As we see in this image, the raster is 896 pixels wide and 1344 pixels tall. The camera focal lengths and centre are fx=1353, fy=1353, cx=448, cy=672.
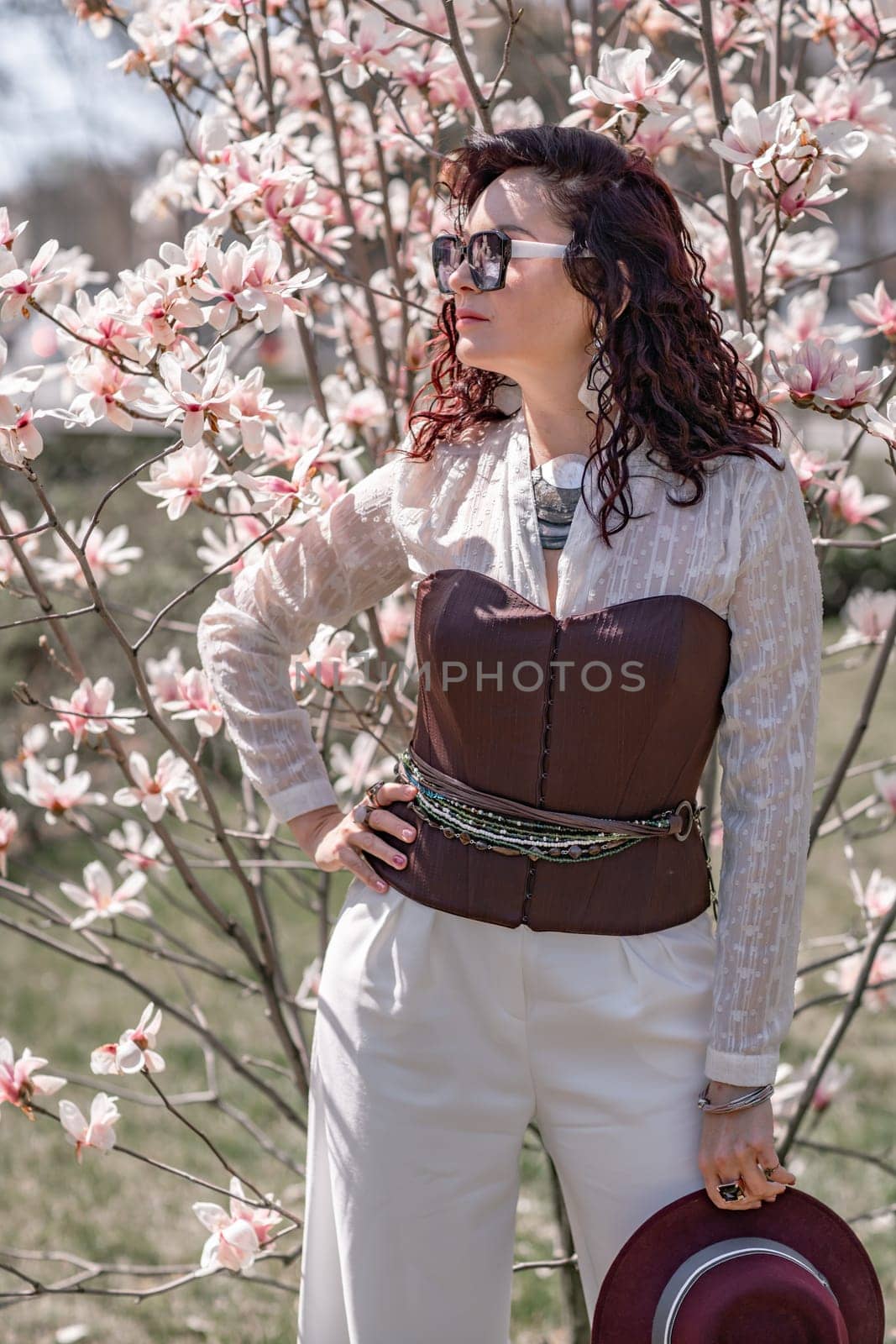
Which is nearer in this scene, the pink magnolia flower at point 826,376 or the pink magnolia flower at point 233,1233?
the pink magnolia flower at point 826,376

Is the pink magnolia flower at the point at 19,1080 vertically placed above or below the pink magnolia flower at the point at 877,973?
above

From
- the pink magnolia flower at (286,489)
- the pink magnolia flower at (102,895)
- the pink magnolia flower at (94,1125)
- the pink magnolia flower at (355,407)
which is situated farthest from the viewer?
the pink magnolia flower at (355,407)

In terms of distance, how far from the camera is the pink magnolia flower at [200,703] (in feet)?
6.93

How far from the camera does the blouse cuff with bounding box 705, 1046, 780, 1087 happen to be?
4.90 ft

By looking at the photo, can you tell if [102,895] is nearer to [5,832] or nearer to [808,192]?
[5,832]

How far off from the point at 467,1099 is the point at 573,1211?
19cm

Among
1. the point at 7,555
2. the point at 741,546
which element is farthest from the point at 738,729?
the point at 7,555

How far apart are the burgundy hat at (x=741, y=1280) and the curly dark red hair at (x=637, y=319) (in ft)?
2.58

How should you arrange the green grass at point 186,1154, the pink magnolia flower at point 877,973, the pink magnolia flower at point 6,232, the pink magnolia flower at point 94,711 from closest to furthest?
the pink magnolia flower at point 6,232 → the pink magnolia flower at point 94,711 → the pink magnolia flower at point 877,973 → the green grass at point 186,1154

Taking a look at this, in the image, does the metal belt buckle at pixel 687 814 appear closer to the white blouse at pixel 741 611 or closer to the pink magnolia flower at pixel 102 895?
the white blouse at pixel 741 611

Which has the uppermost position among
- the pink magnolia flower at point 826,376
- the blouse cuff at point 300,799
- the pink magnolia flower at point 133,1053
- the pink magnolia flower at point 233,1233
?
the pink magnolia flower at point 826,376

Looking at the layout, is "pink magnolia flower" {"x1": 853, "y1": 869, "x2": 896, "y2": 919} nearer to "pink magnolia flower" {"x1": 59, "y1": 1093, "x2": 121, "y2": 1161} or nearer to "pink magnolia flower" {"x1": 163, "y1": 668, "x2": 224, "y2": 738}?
"pink magnolia flower" {"x1": 163, "y1": 668, "x2": 224, "y2": 738}

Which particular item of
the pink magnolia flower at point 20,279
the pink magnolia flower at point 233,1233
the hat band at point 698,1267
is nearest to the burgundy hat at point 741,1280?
the hat band at point 698,1267

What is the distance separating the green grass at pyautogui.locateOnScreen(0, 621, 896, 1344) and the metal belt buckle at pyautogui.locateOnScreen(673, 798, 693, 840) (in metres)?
1.11
